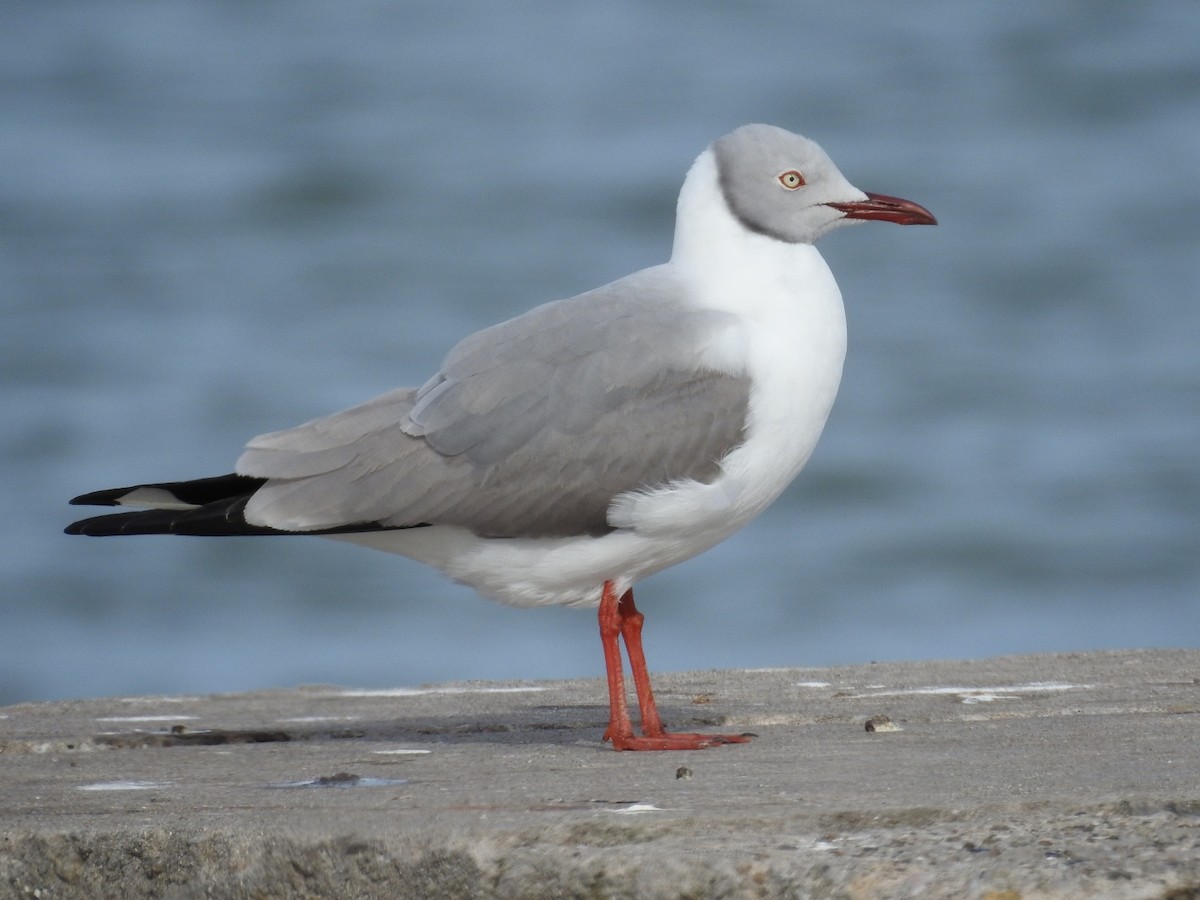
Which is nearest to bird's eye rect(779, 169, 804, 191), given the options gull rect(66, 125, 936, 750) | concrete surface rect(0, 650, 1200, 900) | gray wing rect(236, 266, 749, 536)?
gull rect(66, 125, 936, 750)

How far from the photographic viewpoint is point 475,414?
4.12 metres

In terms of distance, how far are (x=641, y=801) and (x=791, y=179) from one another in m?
2.09

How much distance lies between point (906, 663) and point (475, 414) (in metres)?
1.68

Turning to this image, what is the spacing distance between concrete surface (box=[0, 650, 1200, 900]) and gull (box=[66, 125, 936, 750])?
45 cm

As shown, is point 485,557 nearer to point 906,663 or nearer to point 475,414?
point 475,414

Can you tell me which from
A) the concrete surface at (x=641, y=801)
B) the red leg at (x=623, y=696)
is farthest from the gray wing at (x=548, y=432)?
the concrete surface at (x=641, y=801)

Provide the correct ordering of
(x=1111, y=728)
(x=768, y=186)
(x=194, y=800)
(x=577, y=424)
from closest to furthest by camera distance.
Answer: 1. (x=194, y=800)
2. (x=1111, y=728)
3. (x=577, y=424)
4. (x=768, y=186)

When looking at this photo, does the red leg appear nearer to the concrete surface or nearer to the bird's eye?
the concrete surface

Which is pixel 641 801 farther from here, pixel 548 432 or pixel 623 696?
pixel 548 432

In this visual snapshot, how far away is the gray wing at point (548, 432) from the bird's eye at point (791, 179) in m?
0.45

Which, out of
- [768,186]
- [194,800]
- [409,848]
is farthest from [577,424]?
[409,848]

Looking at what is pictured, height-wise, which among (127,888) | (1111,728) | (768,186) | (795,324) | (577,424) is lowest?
(127,888)

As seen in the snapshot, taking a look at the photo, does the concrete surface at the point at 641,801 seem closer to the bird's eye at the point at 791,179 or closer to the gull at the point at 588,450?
the gull at the point at 588,450

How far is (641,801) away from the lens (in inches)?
112
